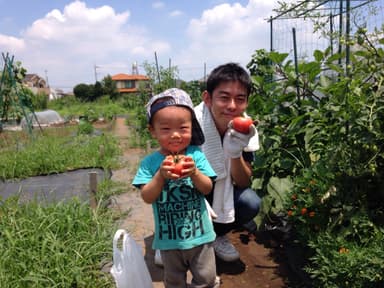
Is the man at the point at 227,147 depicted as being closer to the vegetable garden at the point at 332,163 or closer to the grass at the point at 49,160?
the vegetable garden at the point at 332,163

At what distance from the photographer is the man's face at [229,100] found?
1564mm

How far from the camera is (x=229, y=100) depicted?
5.22 ft

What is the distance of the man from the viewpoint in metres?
1.56

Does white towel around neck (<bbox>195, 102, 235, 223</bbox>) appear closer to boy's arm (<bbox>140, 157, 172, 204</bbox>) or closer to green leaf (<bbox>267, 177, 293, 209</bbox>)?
green leaf (<bbox>267, 177, 293, 209</bbox>)

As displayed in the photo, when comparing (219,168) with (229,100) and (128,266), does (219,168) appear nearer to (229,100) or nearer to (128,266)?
(229,100)

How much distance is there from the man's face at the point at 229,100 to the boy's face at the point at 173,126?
327 mm

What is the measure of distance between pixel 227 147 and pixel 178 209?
341mm

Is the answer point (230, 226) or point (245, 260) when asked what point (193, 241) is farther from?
point (245, 260)

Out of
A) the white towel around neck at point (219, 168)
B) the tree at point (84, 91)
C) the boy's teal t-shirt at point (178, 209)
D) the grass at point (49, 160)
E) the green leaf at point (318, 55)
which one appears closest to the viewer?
the boy's teal t-shirt at point (178, 209)

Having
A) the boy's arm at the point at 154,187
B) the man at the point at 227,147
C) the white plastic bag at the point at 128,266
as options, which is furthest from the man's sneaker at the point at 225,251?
the boy's arm at the point at 154,187

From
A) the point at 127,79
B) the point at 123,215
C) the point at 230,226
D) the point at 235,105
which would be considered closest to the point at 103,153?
the point at 123,215

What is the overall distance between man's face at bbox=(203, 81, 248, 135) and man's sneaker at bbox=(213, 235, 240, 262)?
32.4 inches

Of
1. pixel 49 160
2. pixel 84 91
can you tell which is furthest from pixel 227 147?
pixel 84 91

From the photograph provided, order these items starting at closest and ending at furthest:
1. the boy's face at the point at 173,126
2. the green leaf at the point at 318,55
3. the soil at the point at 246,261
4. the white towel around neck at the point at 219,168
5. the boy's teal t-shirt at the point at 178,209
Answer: the boy's face at the point at 173,126
the boy's teal t-shirt at the point at 178,209
the white towel around neck at the point at 219,168
the soil at the point at 246,261
the green leaf at the point at 318,55
